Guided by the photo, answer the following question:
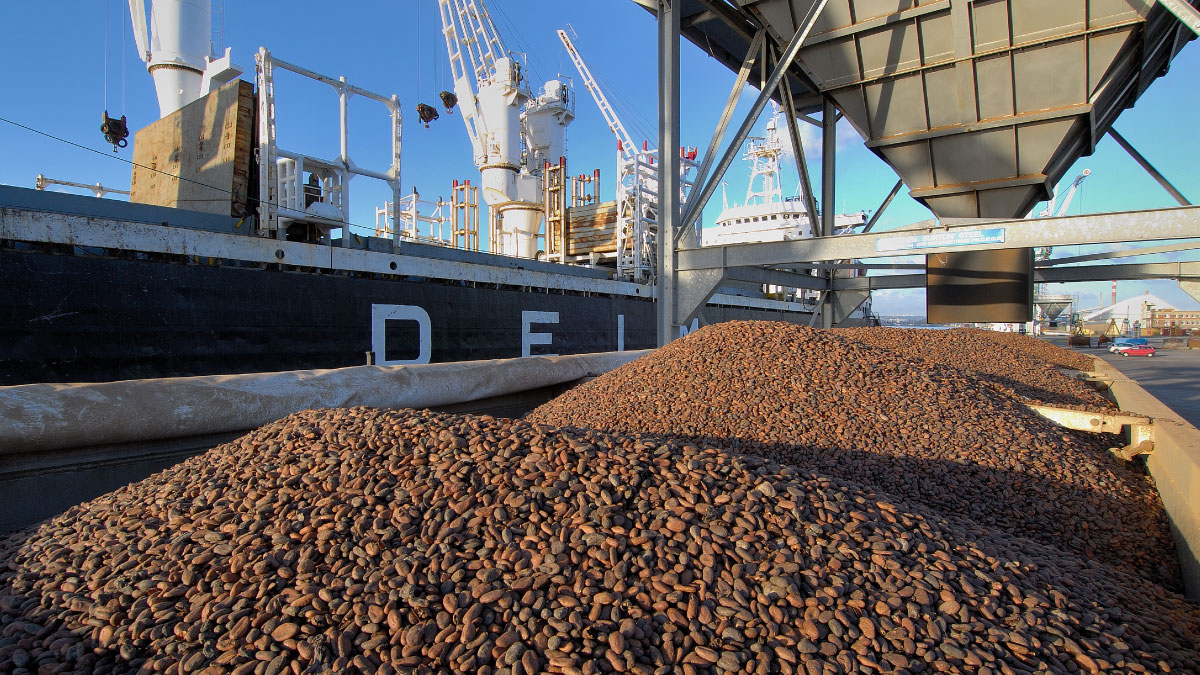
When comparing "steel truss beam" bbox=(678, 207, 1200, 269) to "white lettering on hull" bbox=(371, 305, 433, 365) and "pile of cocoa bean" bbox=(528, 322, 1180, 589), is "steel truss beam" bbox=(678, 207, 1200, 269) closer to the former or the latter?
"pile of cocoa bean" bbox=(528, 322, 1180, 589)

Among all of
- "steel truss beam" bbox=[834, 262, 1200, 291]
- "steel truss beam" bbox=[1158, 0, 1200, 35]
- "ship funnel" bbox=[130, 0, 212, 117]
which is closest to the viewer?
"steel truss beam" bbox=[1158, 0, 1200, 35]

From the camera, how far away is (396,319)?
30.4 feet

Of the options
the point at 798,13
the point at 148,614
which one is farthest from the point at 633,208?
the point at 148,614

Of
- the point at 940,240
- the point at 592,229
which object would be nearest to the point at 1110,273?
the point at 940,240

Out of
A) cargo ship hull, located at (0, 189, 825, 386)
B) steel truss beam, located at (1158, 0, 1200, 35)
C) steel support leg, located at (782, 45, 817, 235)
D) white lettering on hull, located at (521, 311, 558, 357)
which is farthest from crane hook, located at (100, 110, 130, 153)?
steel truss beam, located at (1158, 0, 1200, 35)

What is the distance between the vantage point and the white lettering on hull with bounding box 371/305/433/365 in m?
8.91

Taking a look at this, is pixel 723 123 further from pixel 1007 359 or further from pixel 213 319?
pixel 213 319

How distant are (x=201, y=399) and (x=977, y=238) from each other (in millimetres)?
7179

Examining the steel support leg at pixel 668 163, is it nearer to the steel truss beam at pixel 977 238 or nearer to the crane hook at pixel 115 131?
the steel truss beam at pixel 977 238

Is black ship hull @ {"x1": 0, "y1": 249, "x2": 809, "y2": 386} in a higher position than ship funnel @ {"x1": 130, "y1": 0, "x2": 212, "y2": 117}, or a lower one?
lower

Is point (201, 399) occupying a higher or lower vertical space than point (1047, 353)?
lower

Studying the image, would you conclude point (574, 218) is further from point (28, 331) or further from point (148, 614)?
point (148, 614)

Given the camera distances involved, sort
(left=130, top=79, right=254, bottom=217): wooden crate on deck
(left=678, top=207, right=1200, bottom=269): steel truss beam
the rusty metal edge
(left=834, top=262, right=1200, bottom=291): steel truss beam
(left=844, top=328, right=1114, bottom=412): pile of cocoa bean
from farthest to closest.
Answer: (left=130, top=79, right=254, bottom=217): wooden crate on deck, (left=834, top=262, right=1200, bottom=291): steel truss beam, (left=844, top=328, right=1114, bottom=412): pile of cocoa bean, (left=678, top=207, right=1200, bottom=269): steel truss beam, the rusty metal edge

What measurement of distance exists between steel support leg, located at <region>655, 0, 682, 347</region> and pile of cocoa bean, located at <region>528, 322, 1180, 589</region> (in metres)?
2.14
